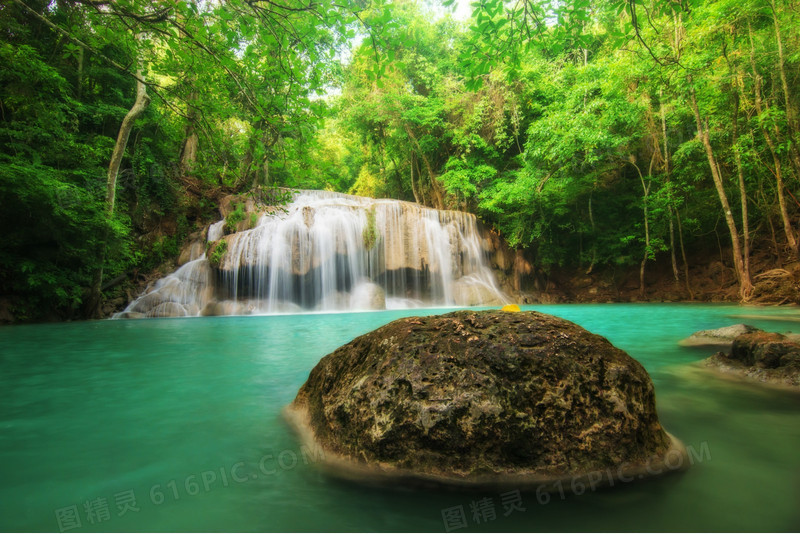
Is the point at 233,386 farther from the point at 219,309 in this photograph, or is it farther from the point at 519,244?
the point at 519,244

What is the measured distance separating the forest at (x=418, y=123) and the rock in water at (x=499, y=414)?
2.50 m

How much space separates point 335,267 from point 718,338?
12017 mm

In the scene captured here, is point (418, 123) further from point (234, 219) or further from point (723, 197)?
point (723, 197)

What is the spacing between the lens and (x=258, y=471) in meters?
1.92

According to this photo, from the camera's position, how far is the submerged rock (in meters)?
5.23

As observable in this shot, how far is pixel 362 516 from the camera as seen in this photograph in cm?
155

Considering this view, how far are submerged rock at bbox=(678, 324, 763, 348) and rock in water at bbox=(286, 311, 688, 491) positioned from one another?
14.2ft

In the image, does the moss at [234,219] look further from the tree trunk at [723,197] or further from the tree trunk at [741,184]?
the tree trunk at [741,184]

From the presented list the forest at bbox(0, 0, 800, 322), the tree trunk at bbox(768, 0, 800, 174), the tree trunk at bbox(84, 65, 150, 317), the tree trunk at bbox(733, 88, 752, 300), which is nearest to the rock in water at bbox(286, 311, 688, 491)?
the forest at bbox(0, 0, 800, 322)

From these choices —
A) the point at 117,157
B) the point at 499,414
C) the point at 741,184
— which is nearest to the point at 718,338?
the point at 499,414

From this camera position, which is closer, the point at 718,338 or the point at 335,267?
the point at 718,338

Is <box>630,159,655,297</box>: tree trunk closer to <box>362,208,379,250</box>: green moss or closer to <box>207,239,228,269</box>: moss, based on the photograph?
<box>362,208,379,250</box>: green moss

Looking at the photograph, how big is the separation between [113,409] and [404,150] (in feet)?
70.4

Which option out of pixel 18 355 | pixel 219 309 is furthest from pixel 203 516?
pixel 219 309
